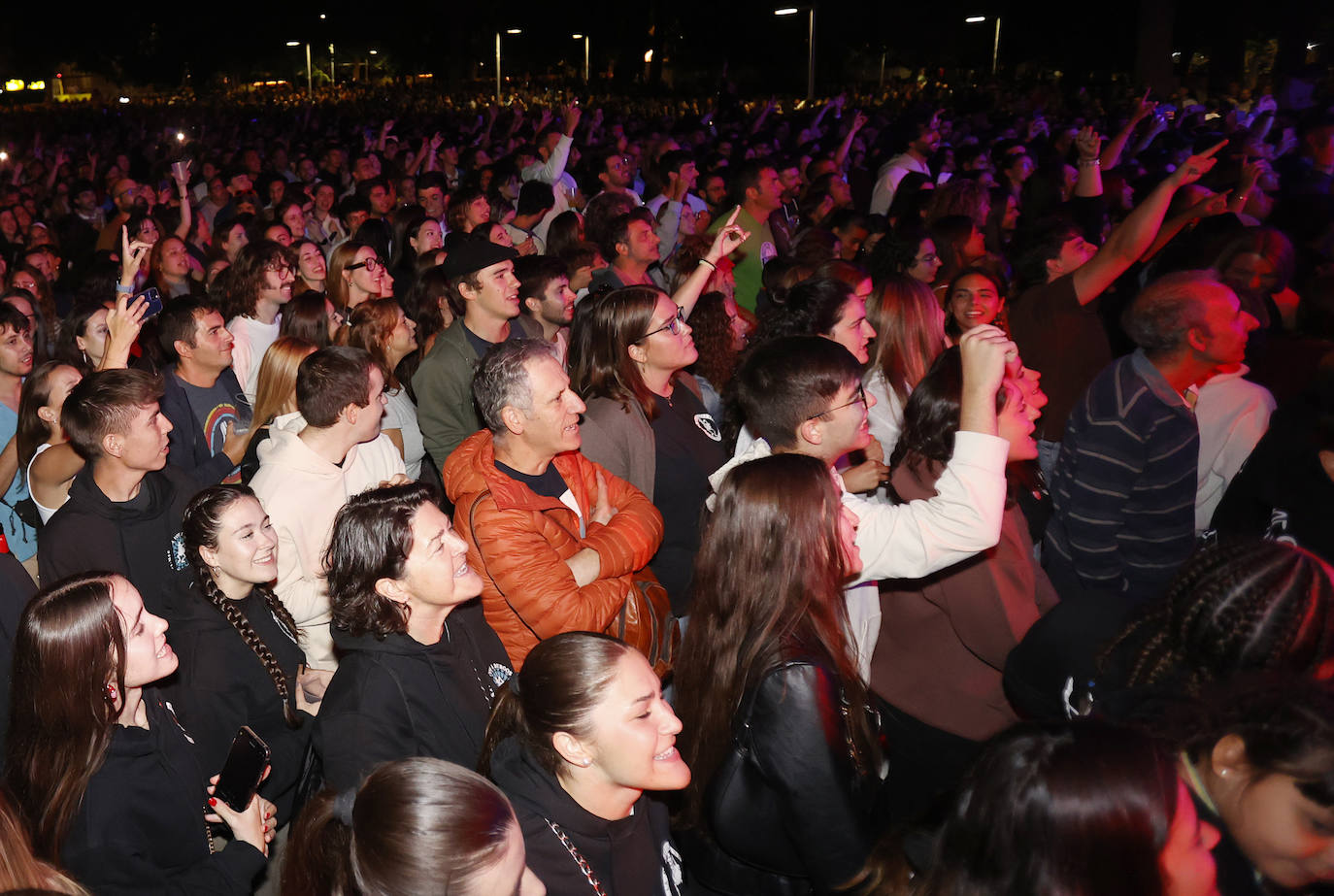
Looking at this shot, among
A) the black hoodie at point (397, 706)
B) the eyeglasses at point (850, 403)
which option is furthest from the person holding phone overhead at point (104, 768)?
the eyeglasses at point (850, 403)

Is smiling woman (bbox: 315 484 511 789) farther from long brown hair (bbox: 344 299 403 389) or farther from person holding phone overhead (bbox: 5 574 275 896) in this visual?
long brown hair (bbox: 344 299 403 389)

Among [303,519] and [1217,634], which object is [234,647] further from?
[1217,634]

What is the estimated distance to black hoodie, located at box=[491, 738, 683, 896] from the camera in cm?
214

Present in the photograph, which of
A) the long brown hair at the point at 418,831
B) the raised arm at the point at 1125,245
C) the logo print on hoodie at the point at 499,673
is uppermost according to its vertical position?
the raised arm at the point at 1125,245

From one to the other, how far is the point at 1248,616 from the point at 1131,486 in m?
1.34

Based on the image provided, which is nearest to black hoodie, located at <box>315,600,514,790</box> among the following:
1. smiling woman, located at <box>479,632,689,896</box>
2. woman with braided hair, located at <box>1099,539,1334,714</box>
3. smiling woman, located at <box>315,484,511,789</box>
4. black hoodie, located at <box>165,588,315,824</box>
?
smiling woman, located at <box>315,484,511,789</box>

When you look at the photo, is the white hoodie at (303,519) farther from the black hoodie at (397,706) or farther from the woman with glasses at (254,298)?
the woman with glasses at (254,298)

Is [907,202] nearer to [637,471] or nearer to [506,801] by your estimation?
[637,471]

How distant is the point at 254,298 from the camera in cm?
593

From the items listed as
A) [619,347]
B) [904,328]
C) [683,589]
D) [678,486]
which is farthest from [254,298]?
[904,328]

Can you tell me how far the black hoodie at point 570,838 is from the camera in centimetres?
214

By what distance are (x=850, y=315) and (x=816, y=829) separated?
8.12 ft

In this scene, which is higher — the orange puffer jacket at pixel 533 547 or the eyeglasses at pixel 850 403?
the eyeglasses at pixel 850 403

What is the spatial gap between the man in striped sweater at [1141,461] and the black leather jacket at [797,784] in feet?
4.56
